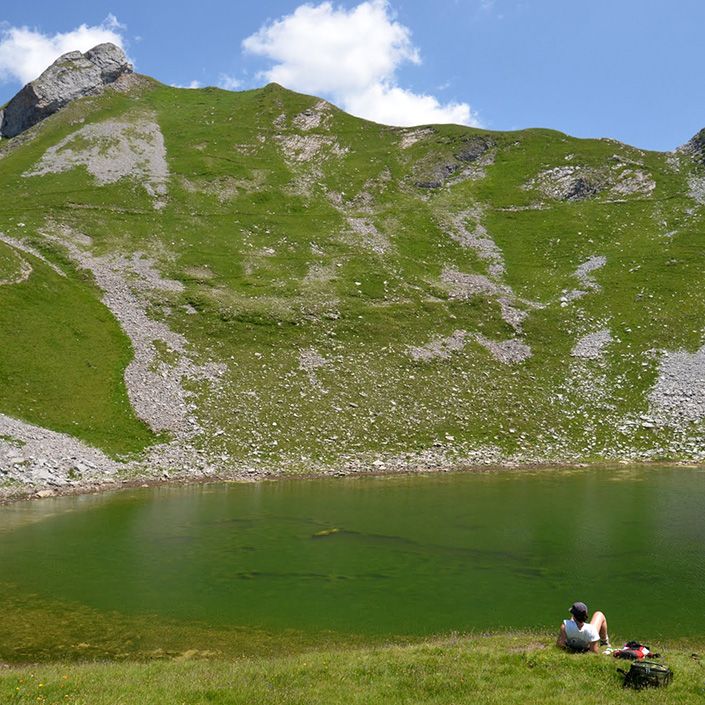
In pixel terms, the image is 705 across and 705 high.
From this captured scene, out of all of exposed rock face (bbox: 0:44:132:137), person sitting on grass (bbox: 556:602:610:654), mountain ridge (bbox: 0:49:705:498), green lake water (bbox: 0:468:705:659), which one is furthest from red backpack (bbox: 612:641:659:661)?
exposed rock face (bbox: 0:44:132:137)

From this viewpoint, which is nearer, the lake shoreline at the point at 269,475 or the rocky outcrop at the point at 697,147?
the lake shoreline at the point at 269,475

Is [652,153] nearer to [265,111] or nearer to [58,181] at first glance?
[265,111]

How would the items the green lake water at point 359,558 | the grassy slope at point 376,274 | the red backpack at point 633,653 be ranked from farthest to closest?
the grassy slope at point 376,274, the green lake water at point 359,558, the red backpack at point 633,653

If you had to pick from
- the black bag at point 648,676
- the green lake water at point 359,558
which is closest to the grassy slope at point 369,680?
the black bag at point 648,676

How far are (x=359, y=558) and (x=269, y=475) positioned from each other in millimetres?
23061

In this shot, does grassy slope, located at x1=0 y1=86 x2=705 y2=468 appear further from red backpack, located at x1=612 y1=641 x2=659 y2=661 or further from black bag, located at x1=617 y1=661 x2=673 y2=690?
black bag, located at x1=617 y1=661 x2=673 y2=690

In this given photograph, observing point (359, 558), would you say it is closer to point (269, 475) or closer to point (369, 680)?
point (369, 680)

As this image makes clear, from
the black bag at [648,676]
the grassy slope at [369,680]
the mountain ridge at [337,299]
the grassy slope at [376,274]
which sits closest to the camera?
the grassy slope at [369,680]

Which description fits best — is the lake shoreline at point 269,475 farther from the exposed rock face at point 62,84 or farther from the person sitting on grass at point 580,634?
the exposed rock face at point 62,84

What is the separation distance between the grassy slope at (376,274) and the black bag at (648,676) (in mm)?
42524

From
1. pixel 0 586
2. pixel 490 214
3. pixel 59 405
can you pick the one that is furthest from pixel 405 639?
pixel 490 214

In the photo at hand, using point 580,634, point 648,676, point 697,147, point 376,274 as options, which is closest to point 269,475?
point 580,634

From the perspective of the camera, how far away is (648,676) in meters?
15.8

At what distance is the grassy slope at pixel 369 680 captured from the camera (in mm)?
15484
